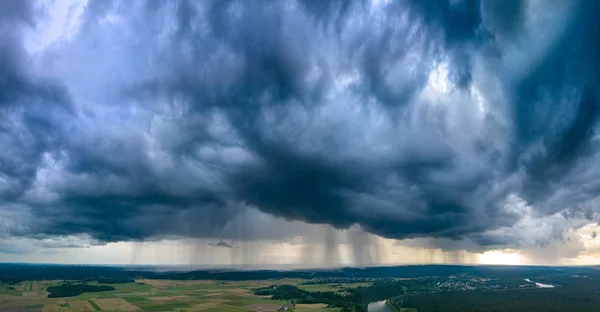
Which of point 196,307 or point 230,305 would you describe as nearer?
point 196,307

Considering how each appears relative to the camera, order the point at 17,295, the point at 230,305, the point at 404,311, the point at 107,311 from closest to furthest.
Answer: the point at 107,311 → the point at 230,305 → the point at 17,295 → the point at 404,311

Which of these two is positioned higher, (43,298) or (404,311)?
(43,298)

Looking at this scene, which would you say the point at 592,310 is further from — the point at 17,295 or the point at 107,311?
the point at 17,295

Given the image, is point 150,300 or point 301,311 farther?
point 150,300

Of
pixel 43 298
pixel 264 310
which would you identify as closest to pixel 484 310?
pixel 264 310

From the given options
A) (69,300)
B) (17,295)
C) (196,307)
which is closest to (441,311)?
(196,307)

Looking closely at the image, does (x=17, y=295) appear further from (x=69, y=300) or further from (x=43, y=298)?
(x=69, y=300)

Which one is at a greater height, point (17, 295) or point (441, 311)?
point (17, 295)

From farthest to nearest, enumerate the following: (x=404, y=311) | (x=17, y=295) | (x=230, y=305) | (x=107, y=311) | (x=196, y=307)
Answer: (x=404, y=311) → (x=17, y=295) → (x=230, y=305) → (x=196, y=307) → (x=107, y=311)

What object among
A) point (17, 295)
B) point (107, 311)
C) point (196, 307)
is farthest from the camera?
point (17, 295)
